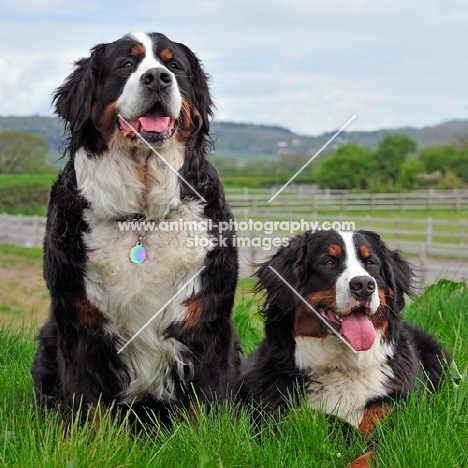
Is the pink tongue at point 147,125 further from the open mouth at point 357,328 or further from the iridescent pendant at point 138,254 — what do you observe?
the open mouth at point 357,328

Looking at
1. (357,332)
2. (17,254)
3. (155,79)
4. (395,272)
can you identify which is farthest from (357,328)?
(17,254)

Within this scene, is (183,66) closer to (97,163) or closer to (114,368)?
(97,163)

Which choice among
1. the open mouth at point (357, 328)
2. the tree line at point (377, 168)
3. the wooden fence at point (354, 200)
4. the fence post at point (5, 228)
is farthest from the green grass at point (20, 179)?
the tree line at point (377, 168)

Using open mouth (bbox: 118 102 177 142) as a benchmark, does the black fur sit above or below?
below

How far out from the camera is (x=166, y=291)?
3996 millimetres

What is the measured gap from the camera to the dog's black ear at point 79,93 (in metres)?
3.97

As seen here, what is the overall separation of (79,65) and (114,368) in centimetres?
169

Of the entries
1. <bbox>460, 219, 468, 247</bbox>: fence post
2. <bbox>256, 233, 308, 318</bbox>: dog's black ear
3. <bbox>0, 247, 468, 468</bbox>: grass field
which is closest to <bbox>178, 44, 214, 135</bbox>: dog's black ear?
<bbox>256, 233, 308, 318</bbox>: dog's black ear

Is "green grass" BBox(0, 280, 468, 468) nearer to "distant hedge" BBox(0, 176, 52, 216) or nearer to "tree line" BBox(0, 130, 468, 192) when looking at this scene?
"distant hedge" BBox(0, 176, 52, 216)

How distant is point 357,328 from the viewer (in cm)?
409

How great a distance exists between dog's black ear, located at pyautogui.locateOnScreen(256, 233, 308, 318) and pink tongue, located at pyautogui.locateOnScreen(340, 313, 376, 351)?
1.12ft

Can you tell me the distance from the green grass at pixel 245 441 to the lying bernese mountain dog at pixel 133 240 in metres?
0.35

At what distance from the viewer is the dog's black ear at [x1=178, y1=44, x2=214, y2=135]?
13.7 ft

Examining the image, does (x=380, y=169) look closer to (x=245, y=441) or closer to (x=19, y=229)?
(x=19, y=229)
